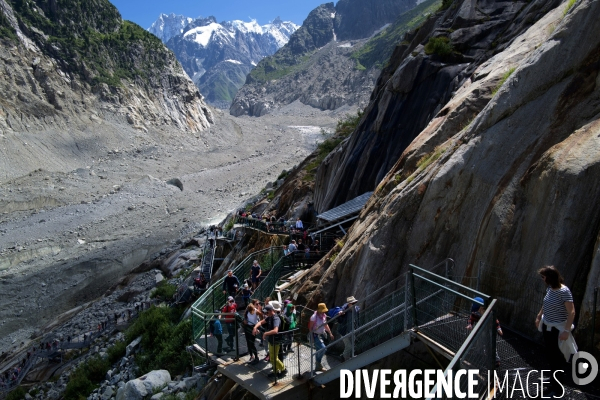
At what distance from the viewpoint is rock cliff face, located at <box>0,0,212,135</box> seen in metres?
75.6

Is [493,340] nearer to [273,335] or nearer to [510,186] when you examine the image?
[510,186]

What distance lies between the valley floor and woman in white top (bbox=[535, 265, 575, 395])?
1119 inches

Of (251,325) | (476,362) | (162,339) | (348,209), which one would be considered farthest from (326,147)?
(476,362)

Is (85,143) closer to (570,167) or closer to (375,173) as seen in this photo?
(375,173)

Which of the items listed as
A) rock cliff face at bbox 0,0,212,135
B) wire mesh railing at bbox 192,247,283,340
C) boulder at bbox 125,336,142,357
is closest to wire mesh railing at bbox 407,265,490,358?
wire mesh railing at bbox 192,247,283,340

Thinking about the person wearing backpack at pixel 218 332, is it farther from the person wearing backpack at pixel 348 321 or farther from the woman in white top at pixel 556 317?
the woman in white top at pixel 556 317

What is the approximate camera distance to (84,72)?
89000 mm

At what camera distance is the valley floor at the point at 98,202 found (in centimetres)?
3509

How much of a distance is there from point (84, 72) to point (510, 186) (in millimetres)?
92881

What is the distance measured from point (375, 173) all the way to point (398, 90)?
3.94 m

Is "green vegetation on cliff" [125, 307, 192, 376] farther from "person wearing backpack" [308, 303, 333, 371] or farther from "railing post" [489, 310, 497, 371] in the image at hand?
"railing post" [489, 310, 497, 371]

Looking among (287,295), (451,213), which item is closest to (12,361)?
(287,295)

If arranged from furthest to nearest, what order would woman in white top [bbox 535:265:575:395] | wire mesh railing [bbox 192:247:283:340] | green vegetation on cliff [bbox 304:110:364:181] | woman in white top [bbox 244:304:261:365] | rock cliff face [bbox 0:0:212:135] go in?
1. rock cliff face [bbox 0:0:212:135]
2. green vegetation on cliff [bbox 304:110:364:181]
3. wire mesh railing [bbox 192:247:283:340]
4. woman in white top [bbox 244:304:261:365]
5. woman in white top [bbox 535:265:575:395]

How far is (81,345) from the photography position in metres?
22.8
